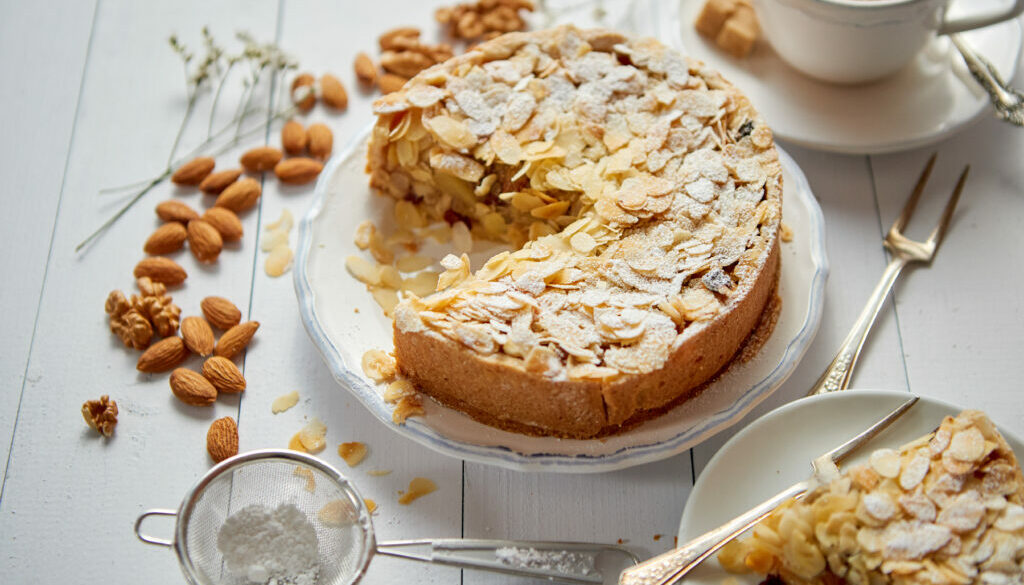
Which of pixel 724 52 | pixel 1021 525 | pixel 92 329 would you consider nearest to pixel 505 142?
pixel 724 52

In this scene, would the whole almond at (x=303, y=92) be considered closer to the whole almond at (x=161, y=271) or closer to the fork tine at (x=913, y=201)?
the whole almond at (x=161, y=271)

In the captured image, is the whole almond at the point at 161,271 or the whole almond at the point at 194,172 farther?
the whole almond at the point at 194,172

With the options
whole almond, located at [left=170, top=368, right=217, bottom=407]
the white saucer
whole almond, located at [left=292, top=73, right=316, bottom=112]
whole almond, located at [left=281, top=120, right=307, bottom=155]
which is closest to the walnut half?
whole almond, located at [left=170, top=368, right=217, bottom=407]

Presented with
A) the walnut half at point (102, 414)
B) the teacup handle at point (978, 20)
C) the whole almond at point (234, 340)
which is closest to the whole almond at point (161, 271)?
the whole almond at point (234, 340)

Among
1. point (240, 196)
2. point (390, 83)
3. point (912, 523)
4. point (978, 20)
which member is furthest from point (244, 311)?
point (978, 20)

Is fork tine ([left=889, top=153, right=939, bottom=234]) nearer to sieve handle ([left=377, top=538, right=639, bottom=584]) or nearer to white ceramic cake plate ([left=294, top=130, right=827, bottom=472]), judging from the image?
white ceramic cake plate ([left=294, top=130, right=827, bottom=472])
